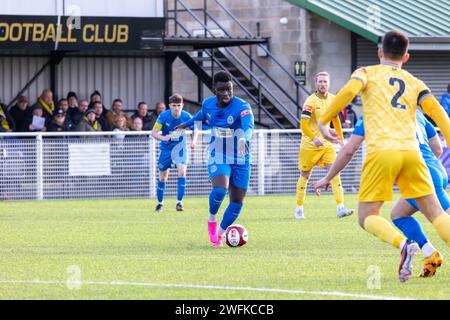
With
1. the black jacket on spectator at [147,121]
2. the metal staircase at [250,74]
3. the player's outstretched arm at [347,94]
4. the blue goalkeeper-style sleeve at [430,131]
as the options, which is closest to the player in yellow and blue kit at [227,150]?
the blue goalkeeper-style sleeve at [430,131]

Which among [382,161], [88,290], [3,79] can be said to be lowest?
[88,290]

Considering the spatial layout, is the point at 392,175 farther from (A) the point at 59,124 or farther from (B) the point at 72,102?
(B) the point at 72,102

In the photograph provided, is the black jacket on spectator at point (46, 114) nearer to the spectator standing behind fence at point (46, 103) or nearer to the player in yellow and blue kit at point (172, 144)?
the spectator standing behind fence at point (46, 103)

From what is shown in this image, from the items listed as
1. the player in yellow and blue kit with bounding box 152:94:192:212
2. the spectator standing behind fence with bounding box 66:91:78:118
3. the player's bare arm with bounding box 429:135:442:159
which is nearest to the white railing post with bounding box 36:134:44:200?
the spectator standing behind fence with bounding box 66:91:78:118

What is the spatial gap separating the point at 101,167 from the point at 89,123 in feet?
3.89

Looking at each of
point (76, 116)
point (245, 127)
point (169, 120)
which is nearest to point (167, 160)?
point (169, 120)

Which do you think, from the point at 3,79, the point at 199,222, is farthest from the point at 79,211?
the point at 3,79

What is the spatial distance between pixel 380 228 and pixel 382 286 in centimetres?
47

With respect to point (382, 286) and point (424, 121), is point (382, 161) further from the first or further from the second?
point (424, 121)

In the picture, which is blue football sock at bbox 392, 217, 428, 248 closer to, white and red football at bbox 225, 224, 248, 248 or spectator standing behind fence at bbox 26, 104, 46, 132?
white and red football at bbox 225, 224, 248, 248

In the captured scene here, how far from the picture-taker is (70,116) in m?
25.7

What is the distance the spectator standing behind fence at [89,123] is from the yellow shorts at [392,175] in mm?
16226

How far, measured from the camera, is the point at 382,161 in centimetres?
945

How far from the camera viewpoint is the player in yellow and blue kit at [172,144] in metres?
20.8
